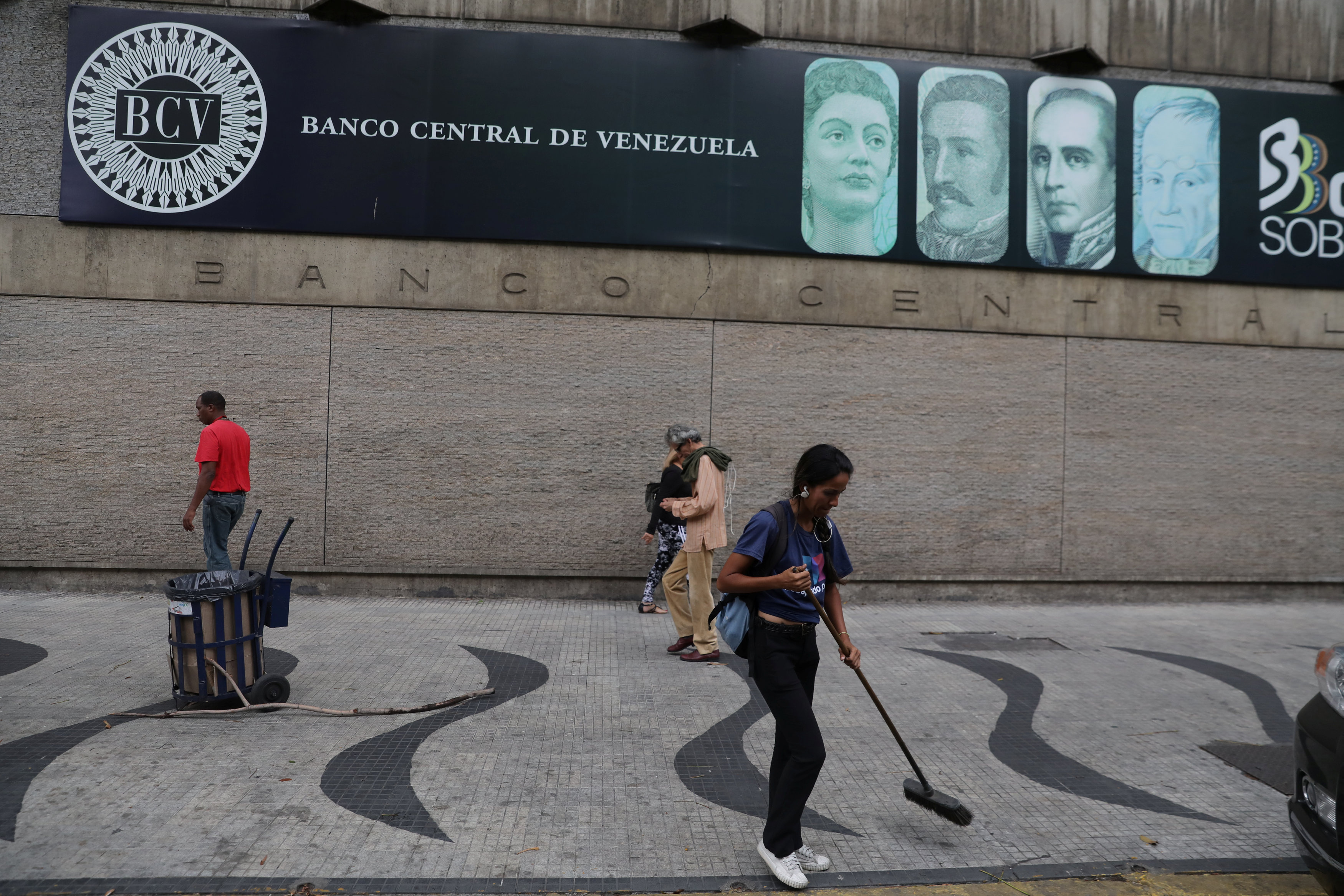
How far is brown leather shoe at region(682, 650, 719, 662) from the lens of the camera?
7.04 metres

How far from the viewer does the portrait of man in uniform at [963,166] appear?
10.1m

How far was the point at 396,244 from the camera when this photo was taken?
9.59 meters

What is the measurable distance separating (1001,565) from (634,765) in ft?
22.0

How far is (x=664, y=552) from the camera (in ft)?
29.4

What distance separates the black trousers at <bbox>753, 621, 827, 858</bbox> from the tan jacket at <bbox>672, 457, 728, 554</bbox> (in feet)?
10.1

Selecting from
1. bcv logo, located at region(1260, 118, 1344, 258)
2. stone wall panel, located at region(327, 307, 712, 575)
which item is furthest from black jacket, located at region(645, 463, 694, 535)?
bcv logo, located at region(1260, 118, 1344, 258)

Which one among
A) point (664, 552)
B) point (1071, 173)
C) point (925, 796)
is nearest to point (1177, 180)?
point (1071, 173)

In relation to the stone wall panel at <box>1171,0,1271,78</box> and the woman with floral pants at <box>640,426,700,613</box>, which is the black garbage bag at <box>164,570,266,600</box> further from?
the stone wall panel at <box>1171,0,1271,78</box>

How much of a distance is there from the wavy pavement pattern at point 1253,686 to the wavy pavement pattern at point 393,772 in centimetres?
490

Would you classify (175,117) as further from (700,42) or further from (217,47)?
(700,42)

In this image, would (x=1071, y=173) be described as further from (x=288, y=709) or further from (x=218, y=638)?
(x=218, y=638)

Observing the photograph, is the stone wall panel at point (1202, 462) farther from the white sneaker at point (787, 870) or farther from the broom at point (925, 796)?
the white sneaker at point (787, 870)

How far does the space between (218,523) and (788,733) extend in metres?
5.72

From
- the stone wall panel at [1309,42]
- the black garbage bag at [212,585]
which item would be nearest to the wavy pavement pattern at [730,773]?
the black garbage bag at [212,585]
